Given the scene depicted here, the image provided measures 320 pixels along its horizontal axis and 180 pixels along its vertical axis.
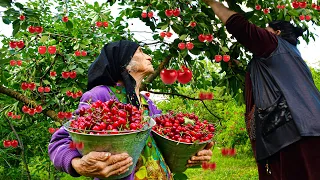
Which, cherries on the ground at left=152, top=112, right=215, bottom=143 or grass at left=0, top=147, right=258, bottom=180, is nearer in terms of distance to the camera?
cherries on the ground at left=152, top=112, right=215, bottom=143

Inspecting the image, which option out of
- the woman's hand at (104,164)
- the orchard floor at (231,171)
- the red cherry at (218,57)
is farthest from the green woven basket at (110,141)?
the orchard floor at (231,171)

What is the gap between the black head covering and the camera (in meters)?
1.58

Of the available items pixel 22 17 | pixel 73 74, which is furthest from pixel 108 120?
pixel 73 74

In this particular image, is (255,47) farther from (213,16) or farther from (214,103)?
(214,103)

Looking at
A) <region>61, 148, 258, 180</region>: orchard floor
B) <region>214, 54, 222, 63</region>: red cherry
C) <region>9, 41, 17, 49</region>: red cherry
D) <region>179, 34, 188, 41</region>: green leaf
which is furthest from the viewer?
<region>61, 148, 258, 180</region>: orchard floor

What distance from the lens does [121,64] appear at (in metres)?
1.63

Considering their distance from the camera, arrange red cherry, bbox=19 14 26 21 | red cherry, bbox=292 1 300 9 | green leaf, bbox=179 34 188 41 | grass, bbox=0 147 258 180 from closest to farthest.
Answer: red cherry, bbox=19 14 26 21 → green leaf, bbox=179 34 188 41 → red cherry, bbox=292 1 300 9 → grass, bbox=0 147 258 180

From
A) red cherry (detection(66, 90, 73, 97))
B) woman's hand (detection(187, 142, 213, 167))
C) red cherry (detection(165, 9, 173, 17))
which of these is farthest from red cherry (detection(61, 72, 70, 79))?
woman's hand (detection(187, 142, 213, 167))

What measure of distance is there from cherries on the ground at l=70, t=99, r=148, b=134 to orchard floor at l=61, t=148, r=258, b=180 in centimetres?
559

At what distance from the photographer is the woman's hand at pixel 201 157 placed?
1.59 meters

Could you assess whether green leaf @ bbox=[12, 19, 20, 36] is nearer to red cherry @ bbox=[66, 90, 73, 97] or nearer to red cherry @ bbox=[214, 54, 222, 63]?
red cherry @ bbox=[214, 54, 222, 63]

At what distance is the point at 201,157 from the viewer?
1.60 meters

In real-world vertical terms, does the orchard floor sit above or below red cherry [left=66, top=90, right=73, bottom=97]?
below

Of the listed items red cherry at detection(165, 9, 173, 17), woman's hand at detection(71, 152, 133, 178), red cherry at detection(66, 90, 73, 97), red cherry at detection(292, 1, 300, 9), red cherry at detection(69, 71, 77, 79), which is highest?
red cherry at detection(292, 1, 300, 9)
